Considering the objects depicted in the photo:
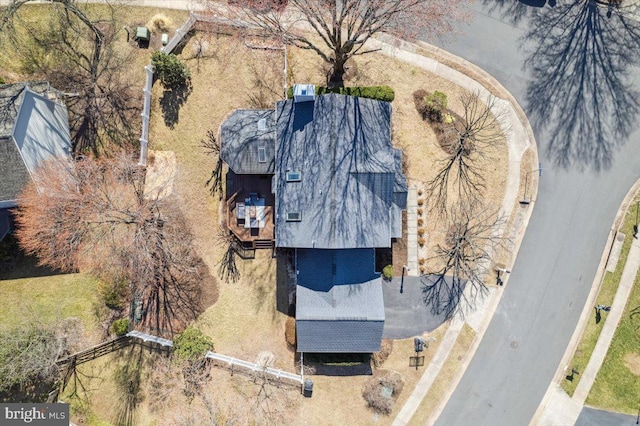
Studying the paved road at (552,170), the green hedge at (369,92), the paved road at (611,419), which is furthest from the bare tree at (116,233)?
the paved road at (611,419)

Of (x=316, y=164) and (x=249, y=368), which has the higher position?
(x=316, y=164)

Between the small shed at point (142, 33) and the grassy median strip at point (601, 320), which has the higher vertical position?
the small shed at point (142, 33)

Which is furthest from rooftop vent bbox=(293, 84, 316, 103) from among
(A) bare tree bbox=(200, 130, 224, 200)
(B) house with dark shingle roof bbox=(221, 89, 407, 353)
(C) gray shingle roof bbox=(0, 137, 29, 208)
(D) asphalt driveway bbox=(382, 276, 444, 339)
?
(C) gray shingle roof bbox=(0, 137, 29, 208)

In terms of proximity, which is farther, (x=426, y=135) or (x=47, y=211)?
(x=426, y=135)

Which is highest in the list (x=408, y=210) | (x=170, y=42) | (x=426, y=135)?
(x=170, y=42)

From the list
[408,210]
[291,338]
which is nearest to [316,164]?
[408,210]

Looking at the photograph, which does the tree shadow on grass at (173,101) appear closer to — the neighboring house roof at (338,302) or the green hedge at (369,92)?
the green hedge at (369,92)

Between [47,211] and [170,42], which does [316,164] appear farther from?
[47,211]
